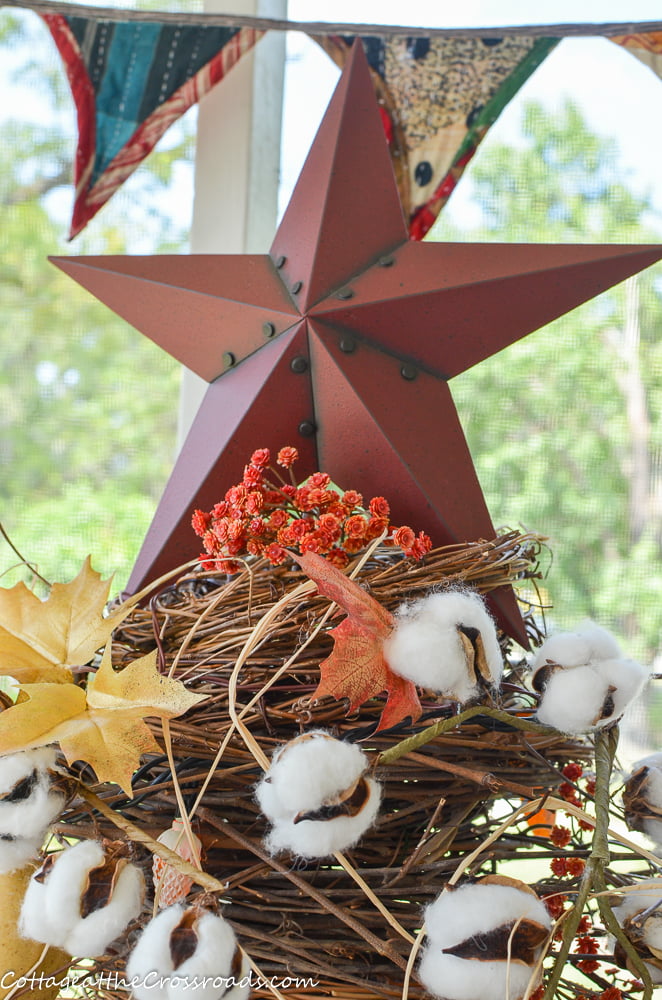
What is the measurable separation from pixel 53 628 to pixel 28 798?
4.2 inches

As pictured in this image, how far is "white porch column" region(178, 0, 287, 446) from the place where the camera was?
1.05m

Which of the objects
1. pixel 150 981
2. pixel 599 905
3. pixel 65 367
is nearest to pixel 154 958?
pixel 150 981

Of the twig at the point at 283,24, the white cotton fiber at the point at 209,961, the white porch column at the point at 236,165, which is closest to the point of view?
the white cotton fiber at the point at 209,961

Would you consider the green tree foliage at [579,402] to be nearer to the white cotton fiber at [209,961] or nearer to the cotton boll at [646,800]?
the cotton boll at [646,800]

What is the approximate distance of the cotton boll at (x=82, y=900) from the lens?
405 millimetres

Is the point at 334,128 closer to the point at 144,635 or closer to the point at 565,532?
the point at 144,635

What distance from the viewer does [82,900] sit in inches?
16.0

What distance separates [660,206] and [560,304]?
537 mm

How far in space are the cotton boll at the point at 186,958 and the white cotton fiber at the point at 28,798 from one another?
0.30ft

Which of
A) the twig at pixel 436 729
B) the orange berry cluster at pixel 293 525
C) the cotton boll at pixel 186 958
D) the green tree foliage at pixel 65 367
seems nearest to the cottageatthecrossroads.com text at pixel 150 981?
the cotton boll at pixel 186 958

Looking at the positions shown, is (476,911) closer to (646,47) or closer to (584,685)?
(584,685)

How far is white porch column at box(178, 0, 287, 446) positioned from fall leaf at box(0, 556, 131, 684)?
58cm

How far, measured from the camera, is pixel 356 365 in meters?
0.62

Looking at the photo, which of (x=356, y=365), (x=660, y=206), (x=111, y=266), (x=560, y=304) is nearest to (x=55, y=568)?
(x=111, y=266)
